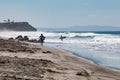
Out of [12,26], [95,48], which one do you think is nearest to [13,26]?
[12,26]

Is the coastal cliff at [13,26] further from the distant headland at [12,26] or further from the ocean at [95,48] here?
the ocean at [95,48]

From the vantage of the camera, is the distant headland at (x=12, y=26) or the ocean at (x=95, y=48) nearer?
the ocean at (x=95, y=48)

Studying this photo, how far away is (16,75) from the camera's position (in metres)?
10.7

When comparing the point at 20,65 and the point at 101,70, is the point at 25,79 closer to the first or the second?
the point at 20,65

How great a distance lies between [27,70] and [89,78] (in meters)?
2.16

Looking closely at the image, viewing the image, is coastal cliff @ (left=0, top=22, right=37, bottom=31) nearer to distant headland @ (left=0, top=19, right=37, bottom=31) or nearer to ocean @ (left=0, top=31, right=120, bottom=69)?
distant headland @ (left=0, top=19, right=37, bottom=31)

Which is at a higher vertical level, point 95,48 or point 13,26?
point 13,26

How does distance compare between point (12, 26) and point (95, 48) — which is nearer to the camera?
point (95, 48)

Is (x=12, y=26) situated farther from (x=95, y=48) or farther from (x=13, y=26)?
(x=95, y=48)

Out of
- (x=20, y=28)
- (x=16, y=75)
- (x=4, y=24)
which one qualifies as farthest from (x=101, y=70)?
(x=20, y=28)

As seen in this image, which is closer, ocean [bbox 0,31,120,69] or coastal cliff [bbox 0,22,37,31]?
ocean [bbox 0,31,120,69]

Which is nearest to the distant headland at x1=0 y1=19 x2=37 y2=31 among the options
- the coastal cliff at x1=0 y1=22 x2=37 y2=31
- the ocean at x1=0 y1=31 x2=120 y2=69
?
the coastal cliff at x1=0 y1=22 x2=37 y2=31

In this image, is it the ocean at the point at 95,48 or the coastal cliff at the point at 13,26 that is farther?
the coastal cliff at the point at 13,26

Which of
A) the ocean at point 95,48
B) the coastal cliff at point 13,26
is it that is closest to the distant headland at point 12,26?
the coastal cliff at point 13,26
